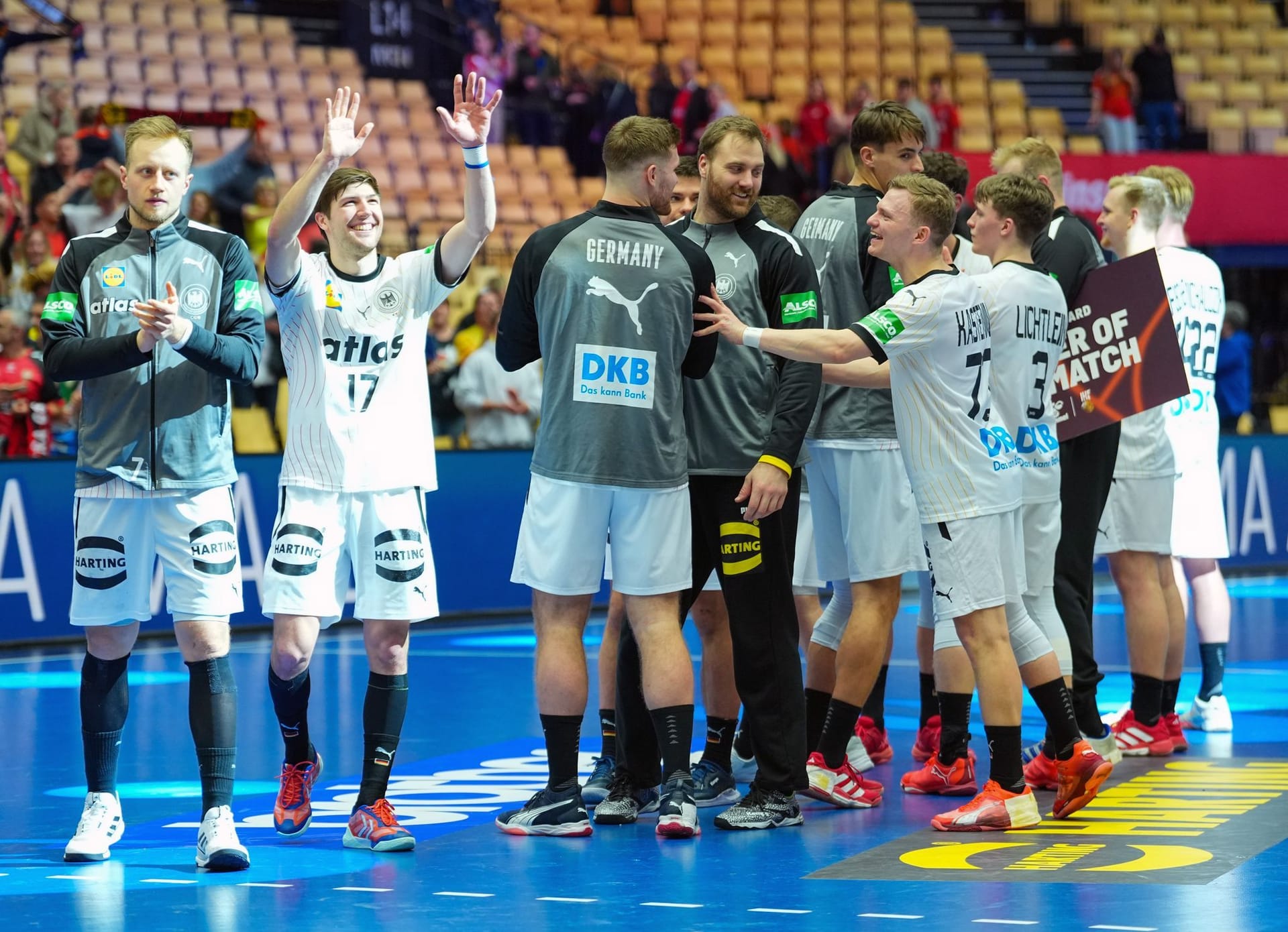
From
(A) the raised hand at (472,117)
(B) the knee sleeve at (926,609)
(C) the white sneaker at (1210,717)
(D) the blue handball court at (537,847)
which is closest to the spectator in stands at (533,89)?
(D) the blue handball court at (537,847)

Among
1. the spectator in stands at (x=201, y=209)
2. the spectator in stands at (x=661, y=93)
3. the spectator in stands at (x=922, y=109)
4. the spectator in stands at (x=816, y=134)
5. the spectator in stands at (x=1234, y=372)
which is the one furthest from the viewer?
the spectator in stands at (x=922, y=109)

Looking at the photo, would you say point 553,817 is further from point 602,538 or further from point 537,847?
point 602,538

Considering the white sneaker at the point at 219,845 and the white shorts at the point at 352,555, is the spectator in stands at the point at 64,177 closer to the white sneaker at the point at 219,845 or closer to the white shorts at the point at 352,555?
the white shorts at the point at 352,555

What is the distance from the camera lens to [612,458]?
19.0ft

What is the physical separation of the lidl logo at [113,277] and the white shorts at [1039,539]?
3.24 meters

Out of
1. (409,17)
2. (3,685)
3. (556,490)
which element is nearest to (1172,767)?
(556,490)

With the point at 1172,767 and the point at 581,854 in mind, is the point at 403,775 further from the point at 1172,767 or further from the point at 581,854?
the point at 1172,767

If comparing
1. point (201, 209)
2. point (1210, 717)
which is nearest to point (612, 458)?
point (1210, 717)

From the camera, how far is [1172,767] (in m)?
7.11

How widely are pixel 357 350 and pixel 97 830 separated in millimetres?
1722

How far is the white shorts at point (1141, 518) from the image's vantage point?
7.52m

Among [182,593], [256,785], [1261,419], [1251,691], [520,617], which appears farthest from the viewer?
[1261,419]

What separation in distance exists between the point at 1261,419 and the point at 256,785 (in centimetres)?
1592

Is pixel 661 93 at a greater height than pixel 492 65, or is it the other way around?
pixel 492 65
